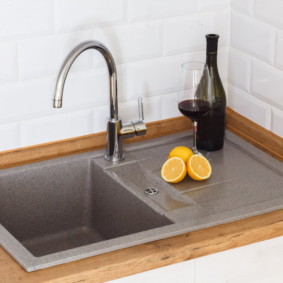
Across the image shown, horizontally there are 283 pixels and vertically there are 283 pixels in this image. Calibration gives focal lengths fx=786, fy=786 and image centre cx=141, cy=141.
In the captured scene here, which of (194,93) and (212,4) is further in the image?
(212,4)

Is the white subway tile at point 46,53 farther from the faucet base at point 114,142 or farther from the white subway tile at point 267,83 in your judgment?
the white subway tile at point 267,83

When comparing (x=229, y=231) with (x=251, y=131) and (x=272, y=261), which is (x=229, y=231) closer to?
(x=272, y=261)

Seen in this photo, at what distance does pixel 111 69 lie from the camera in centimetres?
210

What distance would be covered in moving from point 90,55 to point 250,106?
0.50 meters

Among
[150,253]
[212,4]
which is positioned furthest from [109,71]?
[150,253]

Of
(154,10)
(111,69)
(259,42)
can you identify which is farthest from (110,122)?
(259,42)

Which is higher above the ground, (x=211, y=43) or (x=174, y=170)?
(x=211, y=43)

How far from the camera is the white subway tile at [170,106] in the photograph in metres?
2.33

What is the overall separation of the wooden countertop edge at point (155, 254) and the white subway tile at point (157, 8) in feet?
2.18

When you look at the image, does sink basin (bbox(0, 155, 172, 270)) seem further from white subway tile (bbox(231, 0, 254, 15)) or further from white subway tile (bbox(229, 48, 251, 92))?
white subway tile (bbox(231, 0, 254, 15))

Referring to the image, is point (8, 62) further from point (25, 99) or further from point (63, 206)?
point (63, 206)

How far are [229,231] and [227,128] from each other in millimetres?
610

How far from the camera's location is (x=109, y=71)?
211 cm

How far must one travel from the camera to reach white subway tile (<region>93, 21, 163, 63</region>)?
2178 mm
